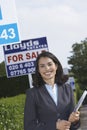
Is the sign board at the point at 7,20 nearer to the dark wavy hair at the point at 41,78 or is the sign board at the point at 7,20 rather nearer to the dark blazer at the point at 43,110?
the dark wavy hair at the point at 41,78

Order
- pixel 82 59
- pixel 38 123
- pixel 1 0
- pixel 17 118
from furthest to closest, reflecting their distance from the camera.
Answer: pixel 82 59 → pixel 17 118 → pixel 1 0 → pixel 38 123

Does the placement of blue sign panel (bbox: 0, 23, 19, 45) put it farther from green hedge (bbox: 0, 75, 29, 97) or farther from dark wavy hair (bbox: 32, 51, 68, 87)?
green hedge (bbox: 0, 75, 29, 97)

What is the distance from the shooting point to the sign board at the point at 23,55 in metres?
15.2

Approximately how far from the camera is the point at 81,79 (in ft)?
276

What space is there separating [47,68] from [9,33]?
600 centimetres

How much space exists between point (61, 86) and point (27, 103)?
0.38m

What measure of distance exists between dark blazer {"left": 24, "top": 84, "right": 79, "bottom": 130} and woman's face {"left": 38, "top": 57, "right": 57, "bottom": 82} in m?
0.12

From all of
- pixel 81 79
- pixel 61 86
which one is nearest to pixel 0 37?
pixel 61 86

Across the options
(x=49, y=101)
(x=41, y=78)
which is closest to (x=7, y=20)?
(x=41, y=78)

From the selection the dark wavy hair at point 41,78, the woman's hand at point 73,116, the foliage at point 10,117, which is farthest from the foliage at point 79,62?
the woman's hand at point 73,116

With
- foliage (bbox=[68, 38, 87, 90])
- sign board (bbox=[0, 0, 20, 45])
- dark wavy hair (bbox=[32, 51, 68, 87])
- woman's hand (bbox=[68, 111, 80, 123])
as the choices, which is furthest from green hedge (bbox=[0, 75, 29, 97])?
foliage (bbox=[68, 38, 87, 90])

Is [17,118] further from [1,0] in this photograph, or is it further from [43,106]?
[43,106]

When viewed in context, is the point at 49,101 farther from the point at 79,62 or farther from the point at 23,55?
the point at 79,62

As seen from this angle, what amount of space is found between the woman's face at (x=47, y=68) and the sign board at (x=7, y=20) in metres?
5.07
